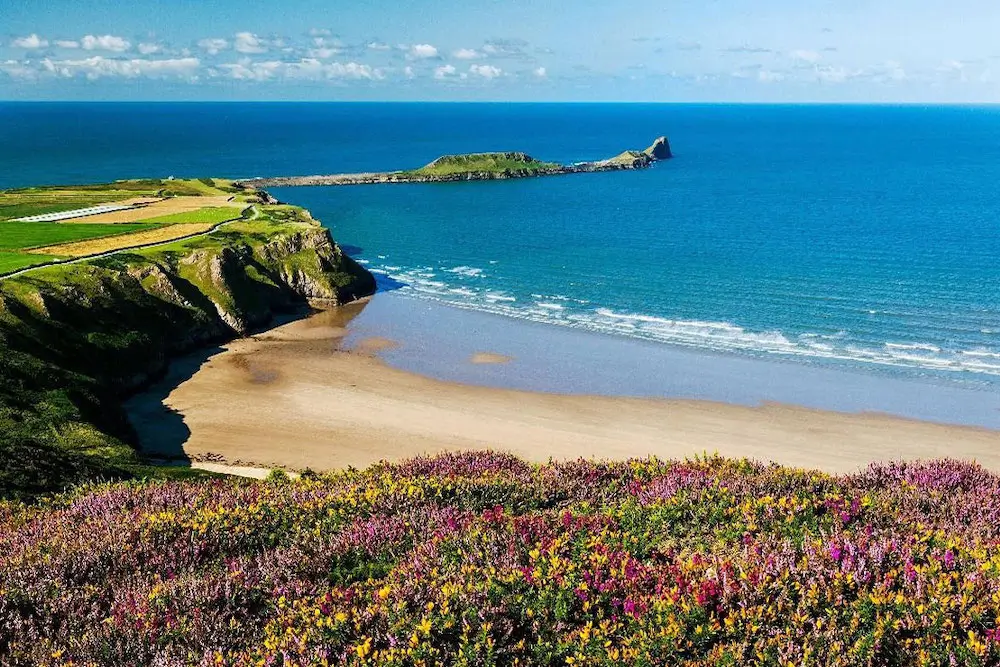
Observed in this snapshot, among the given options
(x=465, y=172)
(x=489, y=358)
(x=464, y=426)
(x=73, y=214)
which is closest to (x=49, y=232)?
(x=73, y=214)

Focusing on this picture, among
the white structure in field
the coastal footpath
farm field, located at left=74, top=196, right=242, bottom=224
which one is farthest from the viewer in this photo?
farm field, located at left=74, top=196, right=242, bottom=224

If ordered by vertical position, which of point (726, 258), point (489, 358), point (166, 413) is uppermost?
point (726, 258)

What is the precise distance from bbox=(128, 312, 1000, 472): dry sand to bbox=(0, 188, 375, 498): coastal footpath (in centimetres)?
332

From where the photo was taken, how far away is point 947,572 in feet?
30.2

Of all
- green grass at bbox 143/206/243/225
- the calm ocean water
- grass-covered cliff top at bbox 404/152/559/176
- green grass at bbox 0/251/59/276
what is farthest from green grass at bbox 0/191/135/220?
grass-covered cliff top at bbox 404/152/559/176

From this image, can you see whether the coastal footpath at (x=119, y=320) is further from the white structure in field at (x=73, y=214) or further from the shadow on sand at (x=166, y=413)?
the white structure in field at (x=73, y=214)

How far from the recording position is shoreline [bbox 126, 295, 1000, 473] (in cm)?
3575

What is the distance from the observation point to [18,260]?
54969mm

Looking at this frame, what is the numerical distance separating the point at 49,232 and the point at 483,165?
382 ft

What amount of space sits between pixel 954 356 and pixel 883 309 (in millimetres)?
10559

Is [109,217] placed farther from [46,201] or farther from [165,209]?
[46,201]

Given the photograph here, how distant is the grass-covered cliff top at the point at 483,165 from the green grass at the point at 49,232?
97819mm

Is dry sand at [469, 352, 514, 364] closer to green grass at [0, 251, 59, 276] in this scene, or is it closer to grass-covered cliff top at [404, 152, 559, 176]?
green grass at [0, 251, 59, 276]

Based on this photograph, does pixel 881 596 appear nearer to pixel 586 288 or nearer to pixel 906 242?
pixel 586 288
